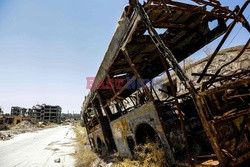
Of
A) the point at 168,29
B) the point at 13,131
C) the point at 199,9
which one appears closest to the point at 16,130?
the point at 13,131

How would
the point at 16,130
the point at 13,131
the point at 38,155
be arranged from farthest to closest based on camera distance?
the point at 16,130 < the point at 13,131 < the point at 38,155

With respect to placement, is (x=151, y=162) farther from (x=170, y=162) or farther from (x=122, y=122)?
(x=122, y=122)

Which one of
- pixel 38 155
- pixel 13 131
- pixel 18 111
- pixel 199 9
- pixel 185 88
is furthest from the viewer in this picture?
pixel 18 111

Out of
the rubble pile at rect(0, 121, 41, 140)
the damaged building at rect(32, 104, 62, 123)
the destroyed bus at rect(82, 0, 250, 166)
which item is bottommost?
the destroyed bus at rect(82, 0, 250, 166)

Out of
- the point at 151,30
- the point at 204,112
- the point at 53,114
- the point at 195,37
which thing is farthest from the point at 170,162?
the point at 53,114

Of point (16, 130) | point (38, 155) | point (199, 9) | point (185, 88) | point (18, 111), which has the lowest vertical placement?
point (185, 88)

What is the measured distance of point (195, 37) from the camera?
205 inches

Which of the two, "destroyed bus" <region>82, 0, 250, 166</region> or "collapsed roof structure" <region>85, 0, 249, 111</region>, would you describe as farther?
"collapsed roof structure" <region>85, 0, 249, 111</region>

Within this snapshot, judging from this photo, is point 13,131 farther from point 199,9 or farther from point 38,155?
point 199,9

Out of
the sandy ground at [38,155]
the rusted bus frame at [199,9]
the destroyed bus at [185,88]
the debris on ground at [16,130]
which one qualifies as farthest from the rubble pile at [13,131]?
the rusted bus frame at [199,9]

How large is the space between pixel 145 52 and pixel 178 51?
1.15 metres

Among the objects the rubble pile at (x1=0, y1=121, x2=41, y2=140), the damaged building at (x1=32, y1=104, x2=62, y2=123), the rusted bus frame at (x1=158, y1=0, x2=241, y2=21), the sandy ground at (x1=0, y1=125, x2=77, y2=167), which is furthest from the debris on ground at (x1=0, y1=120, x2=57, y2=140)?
the damaged building at (x1=32, y1=104, x2=62, y2=123)

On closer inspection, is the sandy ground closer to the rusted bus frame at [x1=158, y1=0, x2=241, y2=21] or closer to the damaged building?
the rusted bus frame at [x1=158, y1=0, x2=241, y2=21]

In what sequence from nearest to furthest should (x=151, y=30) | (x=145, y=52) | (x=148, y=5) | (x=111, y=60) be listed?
(x=151, y=30), (x=148, y=5), (x=111, y=60), (x=145, y=52)
